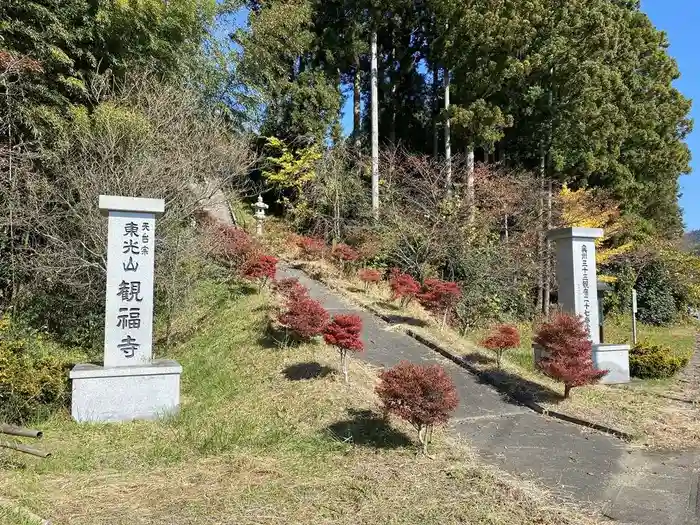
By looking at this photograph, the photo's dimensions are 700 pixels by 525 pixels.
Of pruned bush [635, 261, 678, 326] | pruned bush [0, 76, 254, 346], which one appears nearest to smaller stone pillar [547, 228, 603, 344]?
pruned bush [0, 76, 254, 346]

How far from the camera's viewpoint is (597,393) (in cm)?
757

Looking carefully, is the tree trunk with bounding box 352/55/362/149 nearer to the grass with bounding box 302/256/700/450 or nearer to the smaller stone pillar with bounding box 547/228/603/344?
the grass with bounding box 302/256/700/450

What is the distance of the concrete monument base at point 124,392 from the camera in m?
5.97

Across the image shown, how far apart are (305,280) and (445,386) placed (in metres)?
9.00

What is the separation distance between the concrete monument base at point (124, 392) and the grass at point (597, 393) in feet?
14.8

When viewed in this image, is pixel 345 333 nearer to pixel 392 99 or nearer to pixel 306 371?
pixel 306 371

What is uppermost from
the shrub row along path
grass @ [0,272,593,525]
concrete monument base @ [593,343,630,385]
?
concrete monument base @ [593,343,630,385]

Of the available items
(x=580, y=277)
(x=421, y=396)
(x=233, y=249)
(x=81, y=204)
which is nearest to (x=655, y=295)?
(x=580, y=277)

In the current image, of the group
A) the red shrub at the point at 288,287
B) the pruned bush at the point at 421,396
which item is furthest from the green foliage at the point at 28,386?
the pruned bush at the point at 421,396

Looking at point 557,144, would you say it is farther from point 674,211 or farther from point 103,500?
point 103,500

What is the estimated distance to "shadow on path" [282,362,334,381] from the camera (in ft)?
22.7

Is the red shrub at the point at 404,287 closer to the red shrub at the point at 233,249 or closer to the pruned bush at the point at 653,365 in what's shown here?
the red shrub at the point at 233,249

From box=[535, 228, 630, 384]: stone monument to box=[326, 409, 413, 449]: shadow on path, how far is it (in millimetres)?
3814

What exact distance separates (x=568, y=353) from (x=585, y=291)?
216 centimetres
